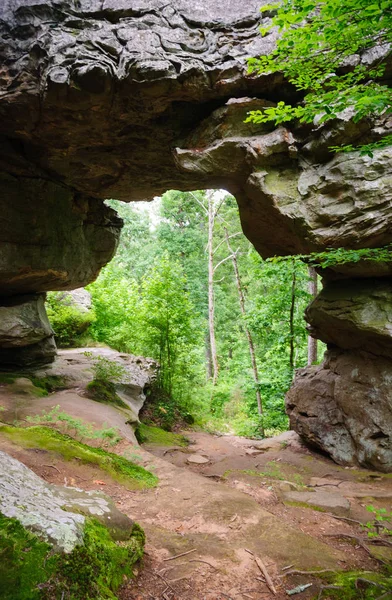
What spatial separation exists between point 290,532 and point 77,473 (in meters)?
2.97

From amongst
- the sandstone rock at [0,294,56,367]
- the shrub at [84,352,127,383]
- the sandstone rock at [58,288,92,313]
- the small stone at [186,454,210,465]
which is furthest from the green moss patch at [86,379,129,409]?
the sandstone rock at [58,288,92,313]

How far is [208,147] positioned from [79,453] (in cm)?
647

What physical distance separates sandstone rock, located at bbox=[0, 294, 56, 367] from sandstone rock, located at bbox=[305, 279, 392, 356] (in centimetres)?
800

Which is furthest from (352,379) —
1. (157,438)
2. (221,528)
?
(221,528)

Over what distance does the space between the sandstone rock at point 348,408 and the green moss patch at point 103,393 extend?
199 inches

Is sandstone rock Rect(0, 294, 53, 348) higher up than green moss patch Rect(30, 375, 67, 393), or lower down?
higher up

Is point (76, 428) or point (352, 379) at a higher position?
point (352, 379)

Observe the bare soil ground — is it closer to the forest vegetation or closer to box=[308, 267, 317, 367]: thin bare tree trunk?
box=[308, 267, 317, 367]: thin bare tree trunk

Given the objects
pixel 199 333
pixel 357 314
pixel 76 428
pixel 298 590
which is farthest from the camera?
pixel 199 333

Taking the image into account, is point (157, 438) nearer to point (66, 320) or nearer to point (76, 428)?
point (76, 428)

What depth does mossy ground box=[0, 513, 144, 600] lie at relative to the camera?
6.74 ft

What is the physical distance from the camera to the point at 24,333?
34.3 feet

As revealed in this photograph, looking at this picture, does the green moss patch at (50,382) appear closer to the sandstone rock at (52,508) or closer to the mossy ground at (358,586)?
the sandstone rock at (52,508)

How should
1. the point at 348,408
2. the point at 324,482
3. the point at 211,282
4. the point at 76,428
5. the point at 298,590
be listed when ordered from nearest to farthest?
the point at 298,590
the point at 76,428
the point at 324,482
the point at 348,408
the point at 211,282
